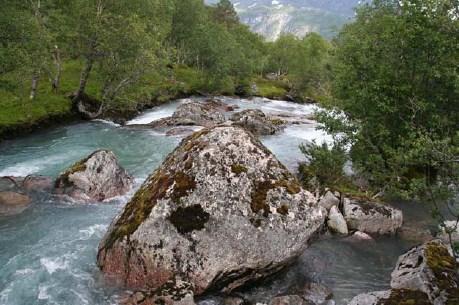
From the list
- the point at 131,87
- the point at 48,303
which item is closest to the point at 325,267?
the point at 48,303

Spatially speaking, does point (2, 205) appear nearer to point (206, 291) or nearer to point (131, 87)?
point (206, 291)

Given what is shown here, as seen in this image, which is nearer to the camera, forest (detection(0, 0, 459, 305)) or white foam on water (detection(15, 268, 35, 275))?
forest (detection(0, 0, 459, 305))

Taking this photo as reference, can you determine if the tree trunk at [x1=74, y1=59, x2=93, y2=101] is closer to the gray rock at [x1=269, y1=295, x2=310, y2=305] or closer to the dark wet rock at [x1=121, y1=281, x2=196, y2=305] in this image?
the dark wet rock at [x1=121, y1=281, x2=196, y2=305]

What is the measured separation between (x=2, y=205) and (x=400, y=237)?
19875 mm

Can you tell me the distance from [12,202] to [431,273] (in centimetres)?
1937

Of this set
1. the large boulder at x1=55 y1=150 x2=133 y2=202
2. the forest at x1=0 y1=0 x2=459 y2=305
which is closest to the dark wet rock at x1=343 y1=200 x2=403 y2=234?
the forest at x1=0 y1=0 x2=459 y2=305

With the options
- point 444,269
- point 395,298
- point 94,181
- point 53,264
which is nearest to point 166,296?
point 53,264

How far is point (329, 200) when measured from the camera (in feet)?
78.8

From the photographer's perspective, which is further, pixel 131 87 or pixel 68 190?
pixel 131 87

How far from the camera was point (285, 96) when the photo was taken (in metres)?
99.2

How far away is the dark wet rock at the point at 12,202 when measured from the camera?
21688 mm

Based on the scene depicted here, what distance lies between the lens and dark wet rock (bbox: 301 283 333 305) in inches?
604

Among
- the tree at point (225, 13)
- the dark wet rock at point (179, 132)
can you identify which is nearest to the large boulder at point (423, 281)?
the dark wet rock at point (179, 132)

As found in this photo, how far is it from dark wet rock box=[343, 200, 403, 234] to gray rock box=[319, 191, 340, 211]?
844 mm
